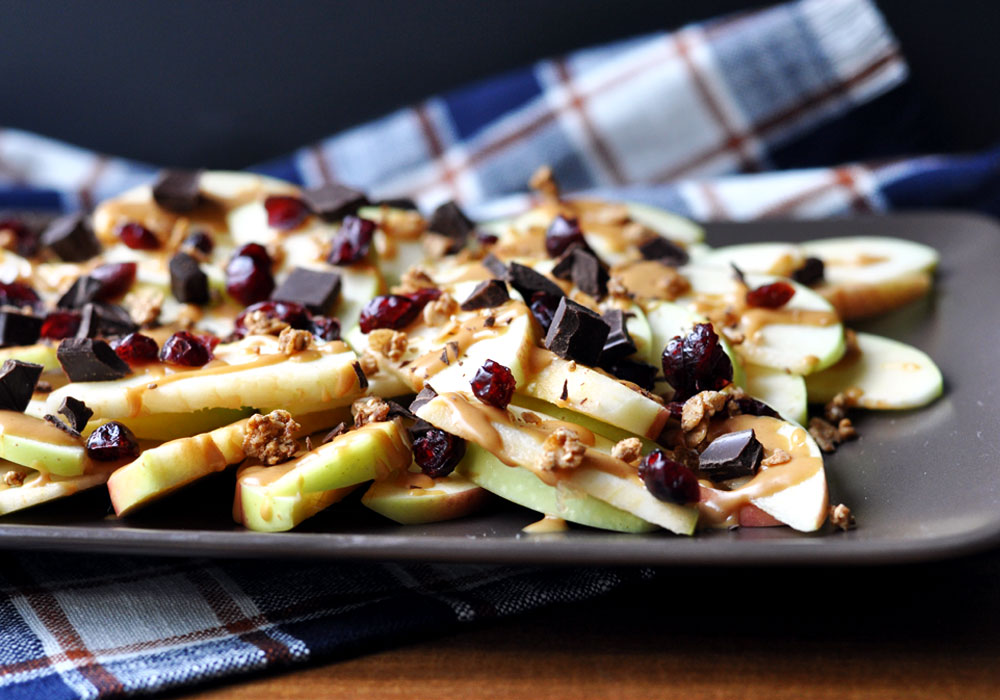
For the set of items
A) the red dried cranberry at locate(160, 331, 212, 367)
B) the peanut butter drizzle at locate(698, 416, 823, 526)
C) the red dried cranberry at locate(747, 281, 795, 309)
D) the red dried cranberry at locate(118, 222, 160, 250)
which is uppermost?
the red dried cranberry at locate(118, 222, 160, 250)

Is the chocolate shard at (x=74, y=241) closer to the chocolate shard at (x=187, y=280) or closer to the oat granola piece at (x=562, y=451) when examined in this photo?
the chocolate shard at (x=187, y=280)

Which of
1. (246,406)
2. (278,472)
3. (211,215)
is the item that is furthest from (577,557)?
(211,215)

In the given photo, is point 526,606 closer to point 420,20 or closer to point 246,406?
point 246,406

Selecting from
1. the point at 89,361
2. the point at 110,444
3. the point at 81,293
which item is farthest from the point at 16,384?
the point at 81,293

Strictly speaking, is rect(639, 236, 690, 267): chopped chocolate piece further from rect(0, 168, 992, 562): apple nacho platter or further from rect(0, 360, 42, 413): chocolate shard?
rect(0, 360, 42, 413): chocolate shard

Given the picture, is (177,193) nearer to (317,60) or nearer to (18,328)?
(18,328)

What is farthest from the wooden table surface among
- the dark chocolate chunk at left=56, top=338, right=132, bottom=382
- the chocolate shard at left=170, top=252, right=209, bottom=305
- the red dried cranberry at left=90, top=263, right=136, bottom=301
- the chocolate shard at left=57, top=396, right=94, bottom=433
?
the red dried cranberry at left=90, top=263, right=136, bottom=301

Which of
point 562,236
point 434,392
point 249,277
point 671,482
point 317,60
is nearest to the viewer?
point 671,482
